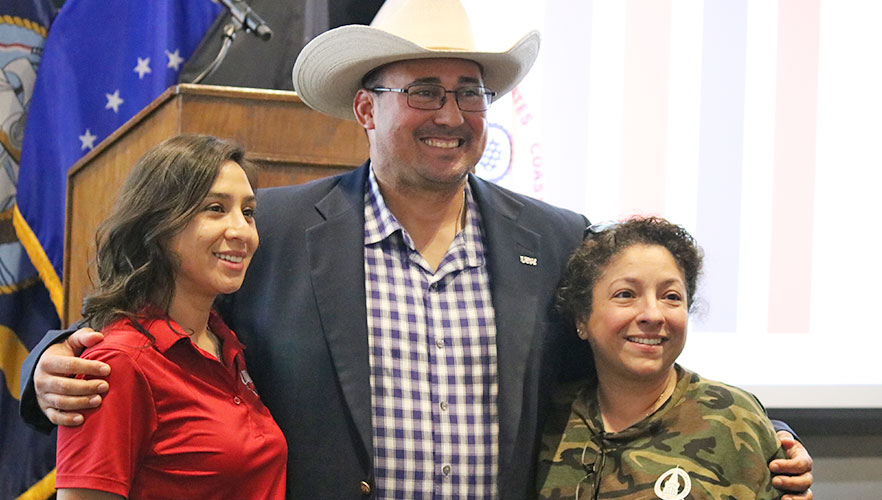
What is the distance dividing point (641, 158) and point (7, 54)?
2.51 metres

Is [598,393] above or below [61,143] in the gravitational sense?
below

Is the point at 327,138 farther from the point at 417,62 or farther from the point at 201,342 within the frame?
the point at 201,342

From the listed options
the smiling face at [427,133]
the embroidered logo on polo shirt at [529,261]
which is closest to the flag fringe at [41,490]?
the smiling face at [427,133]

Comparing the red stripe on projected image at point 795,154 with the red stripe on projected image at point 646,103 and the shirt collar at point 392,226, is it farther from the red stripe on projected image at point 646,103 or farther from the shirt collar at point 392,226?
the shirt collar at point 392,226

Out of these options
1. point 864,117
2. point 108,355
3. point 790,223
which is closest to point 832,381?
point 790,223

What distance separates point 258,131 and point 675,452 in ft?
3.99

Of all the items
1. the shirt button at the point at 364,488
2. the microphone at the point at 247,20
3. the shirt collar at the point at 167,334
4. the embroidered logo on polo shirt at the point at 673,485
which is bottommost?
the shirt button at the point at 364,488

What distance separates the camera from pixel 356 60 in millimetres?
2449

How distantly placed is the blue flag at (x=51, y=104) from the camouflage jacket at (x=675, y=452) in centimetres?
239

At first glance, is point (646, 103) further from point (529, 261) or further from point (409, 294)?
point (409, 294)

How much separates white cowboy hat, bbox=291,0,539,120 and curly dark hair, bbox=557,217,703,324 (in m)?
0.53

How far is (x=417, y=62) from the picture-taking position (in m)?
2.38

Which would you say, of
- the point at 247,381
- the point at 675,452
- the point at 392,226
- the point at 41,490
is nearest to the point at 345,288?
the point at 392,226

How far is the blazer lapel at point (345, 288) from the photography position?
7.07 feet
